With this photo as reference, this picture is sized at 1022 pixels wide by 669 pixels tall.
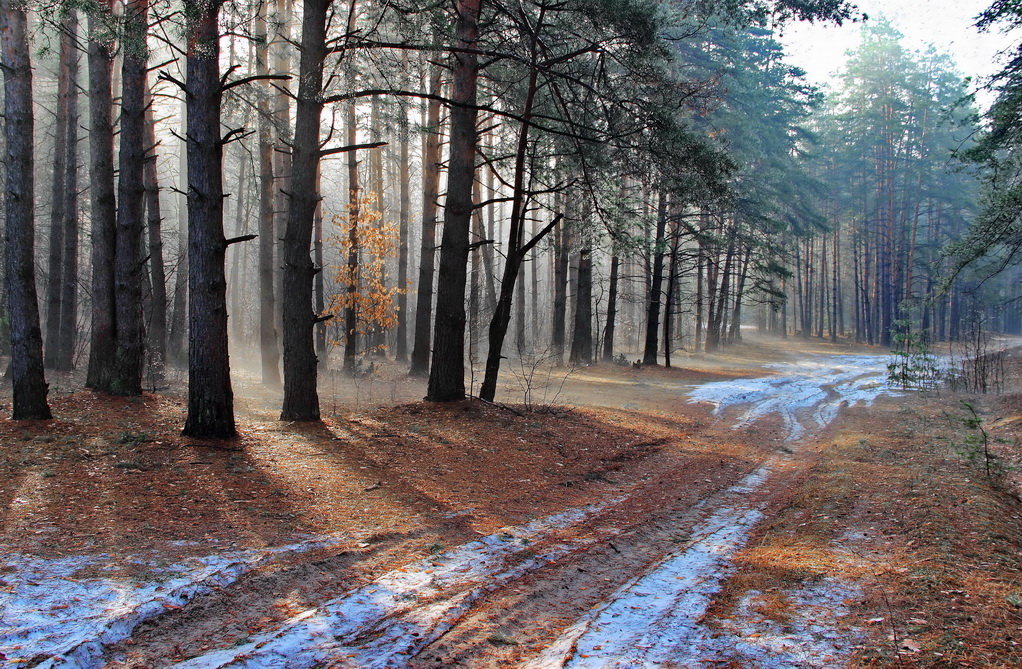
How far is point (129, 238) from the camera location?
34.1 feet

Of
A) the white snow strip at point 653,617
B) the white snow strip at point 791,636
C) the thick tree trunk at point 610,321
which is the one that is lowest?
the white snow strip at point 653,617

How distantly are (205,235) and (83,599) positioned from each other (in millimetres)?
5093

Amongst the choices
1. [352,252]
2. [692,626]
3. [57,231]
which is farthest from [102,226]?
[692,626]

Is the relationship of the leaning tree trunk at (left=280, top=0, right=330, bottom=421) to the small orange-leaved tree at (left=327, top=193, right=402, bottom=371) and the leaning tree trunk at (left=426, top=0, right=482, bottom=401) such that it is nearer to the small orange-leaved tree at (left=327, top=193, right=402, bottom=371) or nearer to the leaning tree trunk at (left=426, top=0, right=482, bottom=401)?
the leaning tree trunk at (left=426, top=0, right=482, bottom=401)

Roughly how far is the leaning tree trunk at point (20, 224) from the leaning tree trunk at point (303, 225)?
9.92 feet

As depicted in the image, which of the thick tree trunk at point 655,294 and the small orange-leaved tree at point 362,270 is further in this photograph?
the thick tree trunk at point 655,294

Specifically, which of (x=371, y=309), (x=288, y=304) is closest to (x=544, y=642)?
(x=288, y=304)

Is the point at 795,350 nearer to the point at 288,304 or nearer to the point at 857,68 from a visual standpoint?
the point at 857,68

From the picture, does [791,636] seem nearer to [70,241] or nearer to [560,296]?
[70,241]

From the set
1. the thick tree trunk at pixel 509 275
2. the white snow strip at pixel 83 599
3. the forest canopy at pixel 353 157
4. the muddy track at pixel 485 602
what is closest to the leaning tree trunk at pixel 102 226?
the forest canopy at pixel 353 157

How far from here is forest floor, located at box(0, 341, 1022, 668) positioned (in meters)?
3.36

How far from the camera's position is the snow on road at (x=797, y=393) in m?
13.5

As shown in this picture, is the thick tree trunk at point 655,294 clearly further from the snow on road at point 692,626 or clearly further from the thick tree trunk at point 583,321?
the snow on road at point 692,626

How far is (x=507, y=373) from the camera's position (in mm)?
21188
